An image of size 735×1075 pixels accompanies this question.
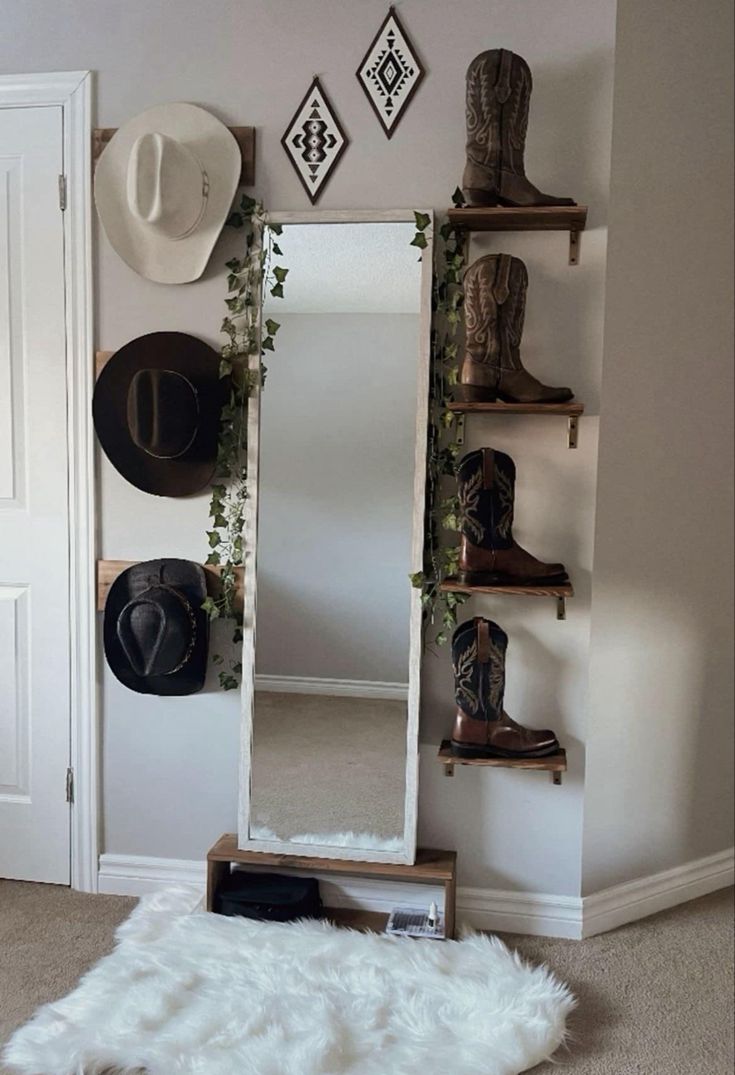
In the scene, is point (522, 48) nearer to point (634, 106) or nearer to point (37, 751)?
point (634, 106)

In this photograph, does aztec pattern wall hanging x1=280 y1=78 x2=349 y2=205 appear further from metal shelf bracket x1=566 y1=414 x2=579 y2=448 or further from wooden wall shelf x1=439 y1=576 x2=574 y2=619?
wooden wall shelf x1=439 y1=576 x2=574 y2=619

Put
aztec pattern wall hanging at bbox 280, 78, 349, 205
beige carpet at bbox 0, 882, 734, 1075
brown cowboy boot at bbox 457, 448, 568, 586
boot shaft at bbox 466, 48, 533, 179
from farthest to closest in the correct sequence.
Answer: aztec pattern wall hanging at bbox 280, 78, 349, 205
brown cowboy boot at bbox 457, 448, 568, 586
boot shaft at bbox 466, 48, 533, 179
beige carpet at bbox 0, 882, 734, 1075

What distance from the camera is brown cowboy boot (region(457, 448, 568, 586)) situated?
233 cm

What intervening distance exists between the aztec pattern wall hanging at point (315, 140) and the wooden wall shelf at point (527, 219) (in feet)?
1.16

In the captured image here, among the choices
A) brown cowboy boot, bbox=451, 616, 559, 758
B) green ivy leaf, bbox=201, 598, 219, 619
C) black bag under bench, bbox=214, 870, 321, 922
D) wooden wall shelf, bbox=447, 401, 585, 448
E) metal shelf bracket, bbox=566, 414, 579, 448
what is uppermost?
wooden wall shelf, bbox=447, 401, 585, 448

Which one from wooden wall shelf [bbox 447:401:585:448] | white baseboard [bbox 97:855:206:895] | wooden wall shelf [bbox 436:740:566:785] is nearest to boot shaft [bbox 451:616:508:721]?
wooden wall shelf [bbox 436:740:566:785]

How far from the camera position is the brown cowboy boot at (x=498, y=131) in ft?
7.29

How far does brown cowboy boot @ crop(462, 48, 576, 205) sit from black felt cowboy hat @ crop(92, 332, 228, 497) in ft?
2.53

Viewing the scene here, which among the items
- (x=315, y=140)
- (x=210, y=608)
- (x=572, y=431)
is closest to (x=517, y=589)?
(x=572, y=431)

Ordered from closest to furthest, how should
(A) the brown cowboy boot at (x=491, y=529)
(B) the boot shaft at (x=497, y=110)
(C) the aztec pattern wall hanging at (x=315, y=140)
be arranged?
(B) the boot shaft at (x=497, y=110) → (A) the brown cowboy boot at (x=491, y=529) → (C) the aztec pattern wall hanging at (x=315, y=140)

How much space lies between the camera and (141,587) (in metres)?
2.59

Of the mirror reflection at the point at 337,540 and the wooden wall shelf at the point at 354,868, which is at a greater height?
the mirror reflection at the point at 337,540

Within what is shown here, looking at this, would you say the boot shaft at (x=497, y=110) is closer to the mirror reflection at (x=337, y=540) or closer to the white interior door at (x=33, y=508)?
the mirror reflection at (x=337, y=540)

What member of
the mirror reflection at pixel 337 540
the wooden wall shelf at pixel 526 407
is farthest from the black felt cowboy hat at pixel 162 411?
the wooden wall shelf at pixel 526 407
